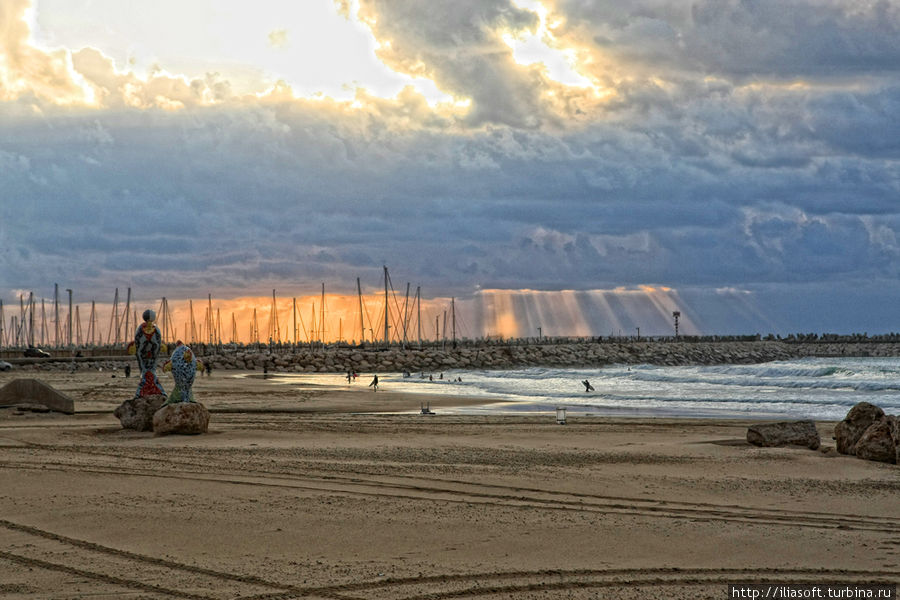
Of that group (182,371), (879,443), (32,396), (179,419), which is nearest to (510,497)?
(879,443)

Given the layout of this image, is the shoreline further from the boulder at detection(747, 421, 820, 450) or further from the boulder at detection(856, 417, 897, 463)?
the boulder at detection(856, 417, 897, 463)

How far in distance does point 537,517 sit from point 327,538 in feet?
8.56

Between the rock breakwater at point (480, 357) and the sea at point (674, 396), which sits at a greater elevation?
the rock breakwater at point (480, 357)

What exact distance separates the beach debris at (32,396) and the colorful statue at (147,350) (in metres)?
3.89

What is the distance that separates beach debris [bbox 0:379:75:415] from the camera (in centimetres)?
2352

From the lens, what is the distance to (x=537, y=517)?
34.4 feet

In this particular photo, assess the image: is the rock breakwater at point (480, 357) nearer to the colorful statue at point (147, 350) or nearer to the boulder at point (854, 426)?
the colorful statue at point (147, 350)

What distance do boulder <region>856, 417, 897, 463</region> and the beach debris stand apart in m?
19.4

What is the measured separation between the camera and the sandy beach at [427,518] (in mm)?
7852

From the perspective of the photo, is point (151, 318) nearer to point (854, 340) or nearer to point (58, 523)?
point (58, 523)

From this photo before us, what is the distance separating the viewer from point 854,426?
56.4 feet

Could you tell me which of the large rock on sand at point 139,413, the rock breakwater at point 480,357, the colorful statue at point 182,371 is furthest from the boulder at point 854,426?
the rock breakwater at point 480,357

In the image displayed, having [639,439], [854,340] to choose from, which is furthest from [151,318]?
[854,340]

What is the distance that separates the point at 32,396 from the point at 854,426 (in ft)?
65.9
